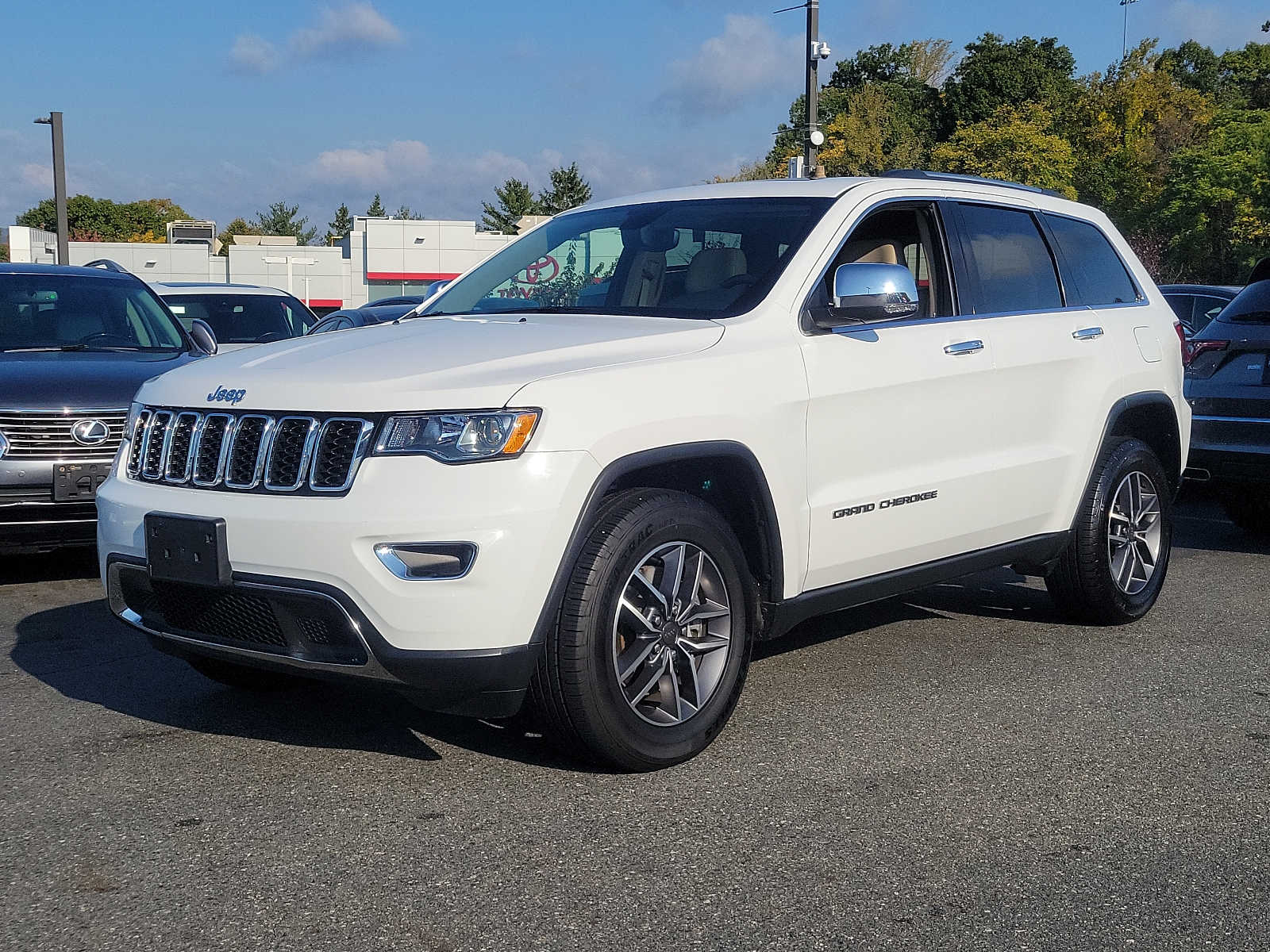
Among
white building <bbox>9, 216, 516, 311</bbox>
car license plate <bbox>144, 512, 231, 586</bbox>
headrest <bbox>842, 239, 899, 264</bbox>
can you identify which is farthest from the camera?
white building <bbox>9, 216, 516, 311</bbox>

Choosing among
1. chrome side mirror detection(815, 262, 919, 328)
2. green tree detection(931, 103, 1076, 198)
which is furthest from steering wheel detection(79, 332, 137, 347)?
green tree detection(931, 103, 1076, 198)

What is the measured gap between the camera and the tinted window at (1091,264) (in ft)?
19.6

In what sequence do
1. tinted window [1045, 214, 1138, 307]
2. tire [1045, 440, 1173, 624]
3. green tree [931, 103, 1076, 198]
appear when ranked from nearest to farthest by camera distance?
tire [1045, 440, 1173, 624] → tinted window [1045, 214, 1138, 307] → green tree [931, 103, 1076, 198]

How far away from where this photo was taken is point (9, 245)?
2936 inches

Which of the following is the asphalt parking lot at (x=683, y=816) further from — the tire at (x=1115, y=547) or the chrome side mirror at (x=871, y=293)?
the chrome side mirror at (x=871, y=293)

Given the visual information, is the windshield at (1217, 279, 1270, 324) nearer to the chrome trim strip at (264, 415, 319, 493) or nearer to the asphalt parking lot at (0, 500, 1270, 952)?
the asphalt parking lot at (0, 500, 1270, 952)

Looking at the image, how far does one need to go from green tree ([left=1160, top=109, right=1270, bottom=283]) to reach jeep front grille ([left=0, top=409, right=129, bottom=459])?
2048 inches

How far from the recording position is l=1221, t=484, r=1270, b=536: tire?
347 inches

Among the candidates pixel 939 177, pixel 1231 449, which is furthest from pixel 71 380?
pixel 1231 449

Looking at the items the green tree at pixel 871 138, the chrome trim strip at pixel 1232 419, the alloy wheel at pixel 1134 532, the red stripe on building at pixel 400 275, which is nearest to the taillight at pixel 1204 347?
the chrome trim strip at pixel 1232 419

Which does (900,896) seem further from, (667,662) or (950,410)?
(950,410)

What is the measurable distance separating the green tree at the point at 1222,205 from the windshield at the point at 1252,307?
157 ft

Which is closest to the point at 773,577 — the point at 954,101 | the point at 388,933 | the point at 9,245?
the point at 388,933

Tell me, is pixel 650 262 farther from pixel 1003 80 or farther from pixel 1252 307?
pixel 1003 80
